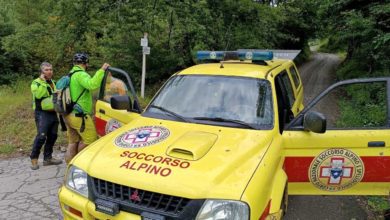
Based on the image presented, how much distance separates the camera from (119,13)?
1105cm

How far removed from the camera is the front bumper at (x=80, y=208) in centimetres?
293

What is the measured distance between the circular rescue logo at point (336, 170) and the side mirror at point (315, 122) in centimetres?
37

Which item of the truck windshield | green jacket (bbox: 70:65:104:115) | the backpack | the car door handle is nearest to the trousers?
the backpack

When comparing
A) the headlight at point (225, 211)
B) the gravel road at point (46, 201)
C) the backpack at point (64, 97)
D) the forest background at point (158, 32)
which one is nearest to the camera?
the headlight at point (225, 211)

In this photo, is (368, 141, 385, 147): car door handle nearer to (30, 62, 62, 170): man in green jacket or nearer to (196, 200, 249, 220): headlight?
(196, 200, 249, 220): headlight

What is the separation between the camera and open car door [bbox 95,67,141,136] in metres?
4.93

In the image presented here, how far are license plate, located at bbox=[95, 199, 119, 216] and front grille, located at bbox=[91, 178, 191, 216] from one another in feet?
0.12

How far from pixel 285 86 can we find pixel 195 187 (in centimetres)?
279

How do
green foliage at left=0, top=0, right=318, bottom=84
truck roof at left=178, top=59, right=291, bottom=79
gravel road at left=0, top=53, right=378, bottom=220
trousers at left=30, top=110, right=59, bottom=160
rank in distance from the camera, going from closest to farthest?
truck roof at left=178, top=59, right=291, bottom=79 → gravel road at left=0, top=53, right=378, bottom=220 → trousers at left=30, top=110, right=59, bottom=160 → green foliage at left=0, top=0, right=318, bottom=84

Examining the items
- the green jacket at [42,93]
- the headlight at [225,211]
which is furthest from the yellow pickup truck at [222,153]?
the green jacket at [42,93]

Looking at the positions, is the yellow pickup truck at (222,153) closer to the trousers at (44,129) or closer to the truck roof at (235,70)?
the truck roof at (235,70)

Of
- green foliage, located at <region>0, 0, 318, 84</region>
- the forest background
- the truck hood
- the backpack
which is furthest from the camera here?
green foliage, located at <region>0, 0, 318, 84</region>

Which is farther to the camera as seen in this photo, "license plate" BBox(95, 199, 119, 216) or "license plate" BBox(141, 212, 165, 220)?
"license plate" BBox(95, 199, 119, 216)

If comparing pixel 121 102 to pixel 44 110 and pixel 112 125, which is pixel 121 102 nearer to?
pixel 112 125
